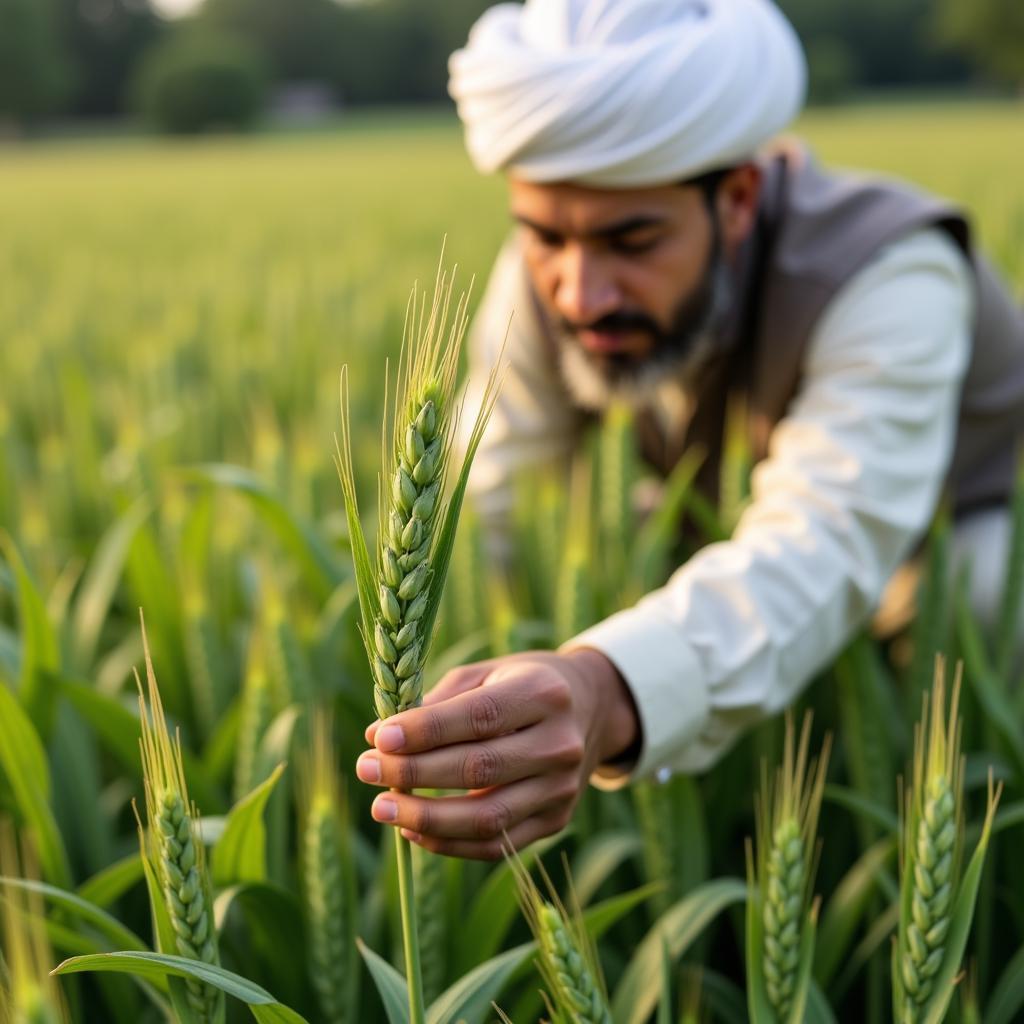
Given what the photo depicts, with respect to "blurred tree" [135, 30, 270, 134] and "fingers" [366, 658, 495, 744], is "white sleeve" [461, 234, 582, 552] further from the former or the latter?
"blurred tree" [135, 30, 270, 134]

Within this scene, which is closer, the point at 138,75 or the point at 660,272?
the point at 660,272

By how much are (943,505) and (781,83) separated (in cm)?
60

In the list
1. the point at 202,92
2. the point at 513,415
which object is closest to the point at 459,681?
the point at 513,415

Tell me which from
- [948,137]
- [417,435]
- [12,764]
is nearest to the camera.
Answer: [417,435]

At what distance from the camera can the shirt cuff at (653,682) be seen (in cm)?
101

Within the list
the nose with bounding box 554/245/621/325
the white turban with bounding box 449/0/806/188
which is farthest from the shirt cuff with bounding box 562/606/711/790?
the white turban with bounding box 449/0/806/188

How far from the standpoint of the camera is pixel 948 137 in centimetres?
1309

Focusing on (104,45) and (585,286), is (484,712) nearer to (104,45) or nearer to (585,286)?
(585,286)

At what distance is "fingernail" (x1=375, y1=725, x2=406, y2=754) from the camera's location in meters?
0.68

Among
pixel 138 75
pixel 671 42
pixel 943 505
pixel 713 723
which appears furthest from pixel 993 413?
pixel 138 75

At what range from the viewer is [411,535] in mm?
627

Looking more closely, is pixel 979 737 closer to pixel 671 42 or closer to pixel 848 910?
pixel 848 910

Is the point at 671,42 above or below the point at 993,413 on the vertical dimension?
above

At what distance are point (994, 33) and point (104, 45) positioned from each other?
Result: 33008mm
